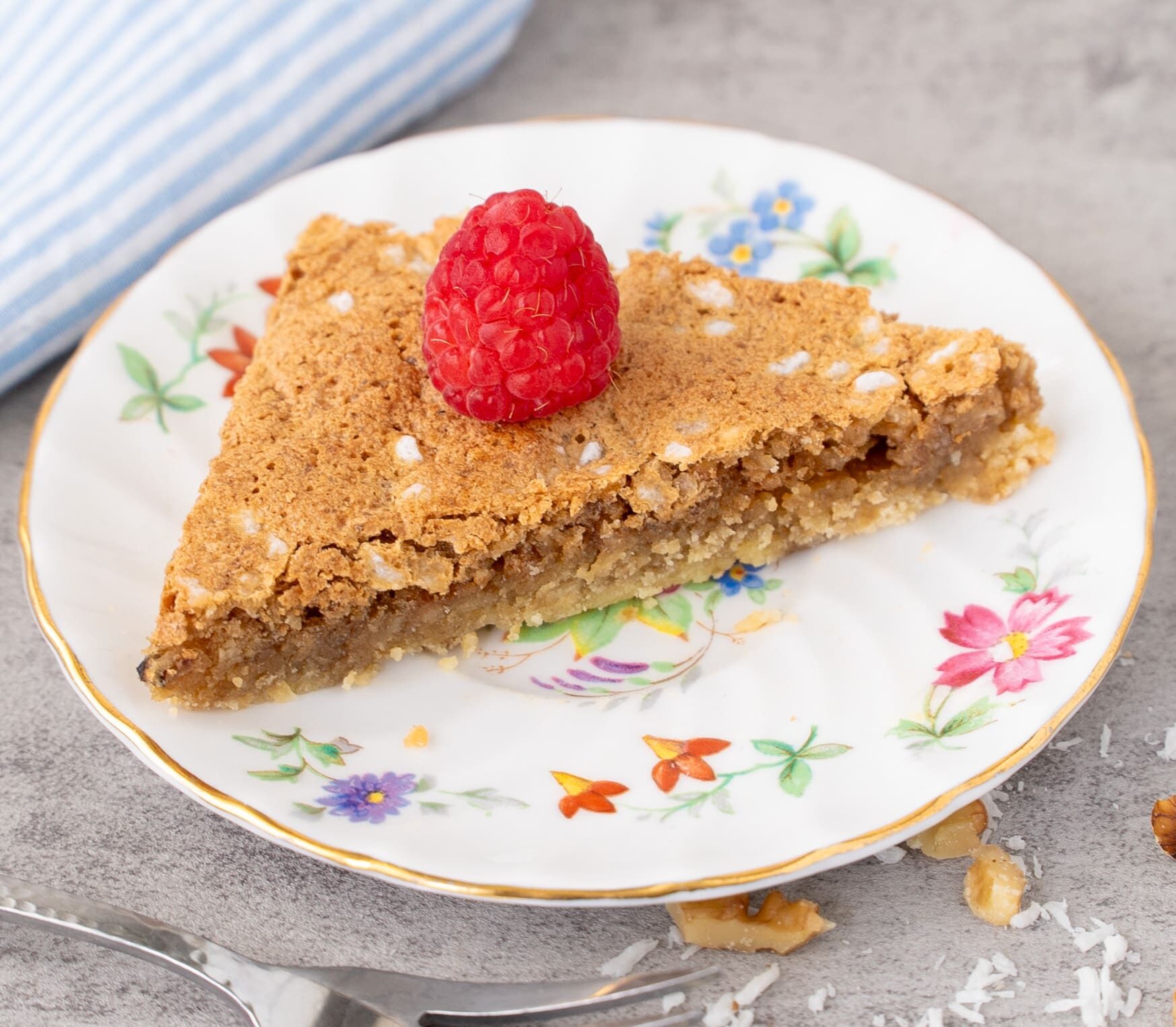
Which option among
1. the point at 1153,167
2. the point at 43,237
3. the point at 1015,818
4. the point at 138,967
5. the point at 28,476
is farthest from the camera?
the point at 1153,167

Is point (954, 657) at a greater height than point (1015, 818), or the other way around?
point (954, 657)

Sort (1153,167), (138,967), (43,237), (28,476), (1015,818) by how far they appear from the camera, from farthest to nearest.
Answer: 1. (1153,167)
2. (43,237)
3. (28,476)
4. (1015,818)
5. (138,967)

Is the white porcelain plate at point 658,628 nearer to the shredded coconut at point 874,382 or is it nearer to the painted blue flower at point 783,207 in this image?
the painted blue flower at point 783,207

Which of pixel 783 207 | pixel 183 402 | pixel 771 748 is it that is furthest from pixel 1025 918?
pixel 183 402

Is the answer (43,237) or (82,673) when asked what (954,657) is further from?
(43,237)

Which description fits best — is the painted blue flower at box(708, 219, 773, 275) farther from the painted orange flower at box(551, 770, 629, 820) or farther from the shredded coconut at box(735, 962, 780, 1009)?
the shredded coconut at box(735, 962, 780, 1009)

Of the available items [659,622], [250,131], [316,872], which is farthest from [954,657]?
[250,131]

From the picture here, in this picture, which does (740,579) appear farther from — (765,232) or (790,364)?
(765,232)

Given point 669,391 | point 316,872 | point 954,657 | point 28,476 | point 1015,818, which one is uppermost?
point 28,476
